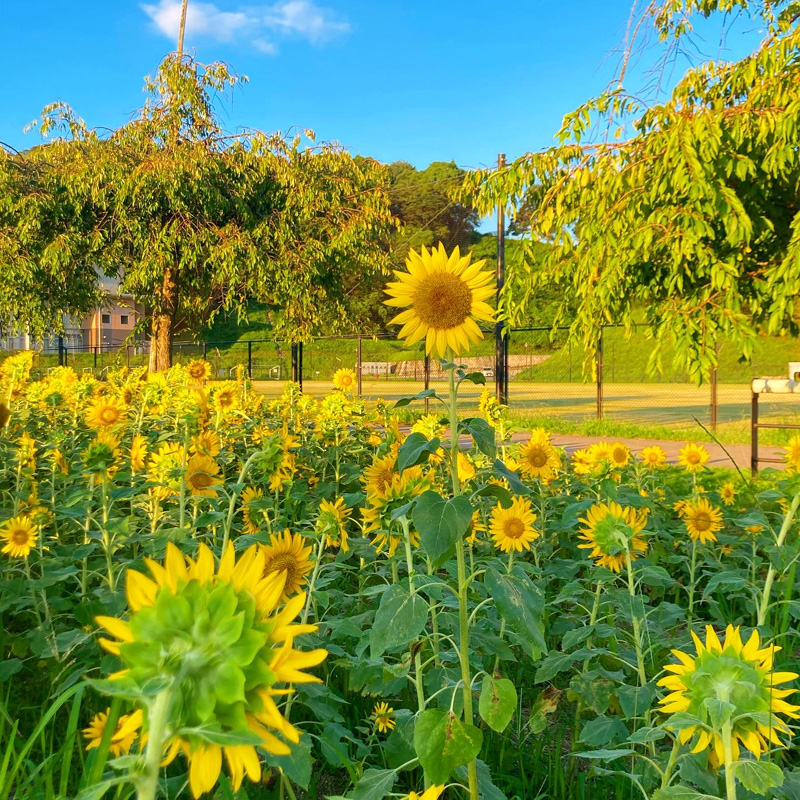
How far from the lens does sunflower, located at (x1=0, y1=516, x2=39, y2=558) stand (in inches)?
82.5

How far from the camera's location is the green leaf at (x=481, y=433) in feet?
3.60

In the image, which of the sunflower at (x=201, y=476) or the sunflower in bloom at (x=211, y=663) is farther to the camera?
the sunflower at (x=201, y=476)

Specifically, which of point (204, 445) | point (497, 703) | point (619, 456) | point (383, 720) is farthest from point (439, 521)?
point (619, 456)

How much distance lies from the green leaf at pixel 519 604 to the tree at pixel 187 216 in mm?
12471

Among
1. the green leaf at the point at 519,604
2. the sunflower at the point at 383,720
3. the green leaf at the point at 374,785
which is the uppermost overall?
the green leaf at the point at 519,604

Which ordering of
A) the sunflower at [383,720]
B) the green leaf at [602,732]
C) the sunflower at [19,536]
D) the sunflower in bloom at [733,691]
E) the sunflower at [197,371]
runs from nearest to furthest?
1. the sunflower in bloom at [733,691]
2. the green leaf at [602,732]
3. the sunflower at [383,720]
4. the sunflower at [19,536]
5. the sunflower at [197,371]

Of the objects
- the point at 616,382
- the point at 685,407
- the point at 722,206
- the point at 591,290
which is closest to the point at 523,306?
the point at 591,290

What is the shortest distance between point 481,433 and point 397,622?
1.07 feet

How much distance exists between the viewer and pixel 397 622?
103cm

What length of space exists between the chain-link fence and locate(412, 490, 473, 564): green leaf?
10.9 feet

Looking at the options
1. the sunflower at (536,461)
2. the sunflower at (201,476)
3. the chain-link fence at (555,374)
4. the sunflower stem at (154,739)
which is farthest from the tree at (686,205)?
the sunflower stem at (154,739)

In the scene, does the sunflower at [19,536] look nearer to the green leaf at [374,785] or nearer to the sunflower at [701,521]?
the green leaf at [374,785]

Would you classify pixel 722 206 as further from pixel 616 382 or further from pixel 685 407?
pixel 616 382

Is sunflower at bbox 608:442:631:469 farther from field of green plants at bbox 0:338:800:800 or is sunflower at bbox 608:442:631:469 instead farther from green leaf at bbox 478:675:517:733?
green leaf at bbox 478:675:517:733
